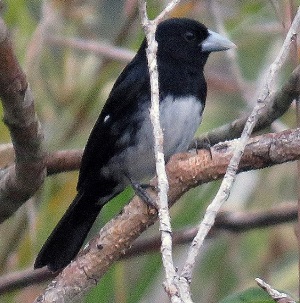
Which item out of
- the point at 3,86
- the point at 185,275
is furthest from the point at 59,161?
the point at 185,275

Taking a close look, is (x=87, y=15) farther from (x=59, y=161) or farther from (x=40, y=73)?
(x=59, y=161)

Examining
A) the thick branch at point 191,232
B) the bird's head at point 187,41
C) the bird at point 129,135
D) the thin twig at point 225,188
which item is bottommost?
the thick branch at point 191,232

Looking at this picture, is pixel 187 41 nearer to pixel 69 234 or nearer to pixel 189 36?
pixel 189 36

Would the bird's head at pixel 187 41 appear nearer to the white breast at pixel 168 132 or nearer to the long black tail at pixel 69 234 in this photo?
the white breast at pixel 168 132

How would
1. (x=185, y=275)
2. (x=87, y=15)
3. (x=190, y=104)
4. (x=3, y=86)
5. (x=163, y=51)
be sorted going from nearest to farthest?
(x=185, y=275)
(x=3, y=86)
(x=190, y=104)
(x=163, y=51)
(x=87, y=15)

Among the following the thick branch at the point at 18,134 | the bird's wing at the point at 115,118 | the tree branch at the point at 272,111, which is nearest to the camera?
the thick branch at the point at 18,134

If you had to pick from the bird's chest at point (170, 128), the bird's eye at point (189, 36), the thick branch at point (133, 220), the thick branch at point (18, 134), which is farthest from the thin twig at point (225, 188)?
the bird's eye at point (189, 36)
